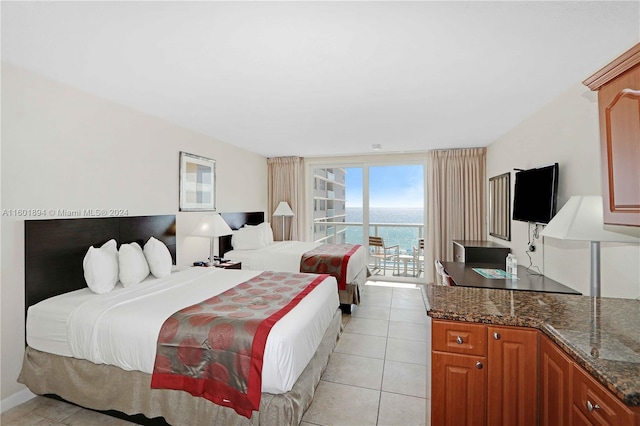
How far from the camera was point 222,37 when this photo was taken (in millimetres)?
1808

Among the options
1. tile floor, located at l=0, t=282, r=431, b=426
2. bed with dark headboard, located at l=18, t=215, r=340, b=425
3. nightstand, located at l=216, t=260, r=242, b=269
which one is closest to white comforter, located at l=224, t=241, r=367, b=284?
nightstand, located at l=216, t=260, r=242, b=269

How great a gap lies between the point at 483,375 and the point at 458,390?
0.47 ft

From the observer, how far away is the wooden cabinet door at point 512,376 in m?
1.41

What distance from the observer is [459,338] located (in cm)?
149

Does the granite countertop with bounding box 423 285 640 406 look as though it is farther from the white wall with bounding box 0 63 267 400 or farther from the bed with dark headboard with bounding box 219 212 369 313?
the white wall with bounding box 0 63 267 400

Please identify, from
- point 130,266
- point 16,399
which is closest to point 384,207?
point 130,266

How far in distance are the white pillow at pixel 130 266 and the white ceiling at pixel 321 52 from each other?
4.74 feet

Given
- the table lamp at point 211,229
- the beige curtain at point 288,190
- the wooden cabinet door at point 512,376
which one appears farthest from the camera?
the beige curtain at point 288,190

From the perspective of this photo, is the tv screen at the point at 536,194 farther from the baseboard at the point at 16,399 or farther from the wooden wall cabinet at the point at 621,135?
the baseboard at the point at 16,399

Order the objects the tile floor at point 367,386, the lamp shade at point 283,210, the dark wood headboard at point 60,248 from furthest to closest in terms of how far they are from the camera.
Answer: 1. the lamp shade at point 283,210
2. the dark wood headboard at point 60,248
3. the tile floor at point 367,386

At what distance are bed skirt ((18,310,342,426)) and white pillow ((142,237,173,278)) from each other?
38.4 inches

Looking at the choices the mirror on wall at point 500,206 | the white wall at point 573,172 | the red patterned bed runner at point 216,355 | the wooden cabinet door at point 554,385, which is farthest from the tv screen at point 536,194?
the red patterned bed runner at point 216,355

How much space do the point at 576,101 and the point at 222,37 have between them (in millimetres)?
2809

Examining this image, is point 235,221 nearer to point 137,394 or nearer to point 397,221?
point 397,221
